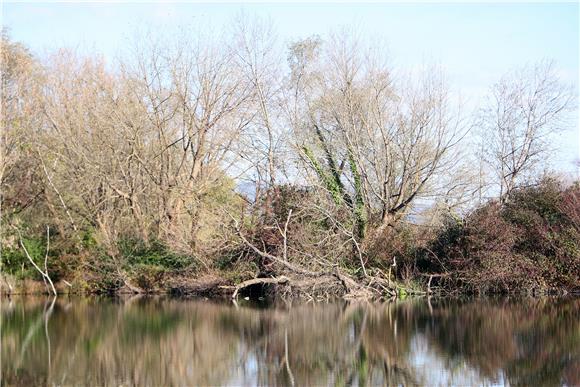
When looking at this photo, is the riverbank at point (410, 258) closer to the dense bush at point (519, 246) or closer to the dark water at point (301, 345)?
the dense bush at point (519, 246)

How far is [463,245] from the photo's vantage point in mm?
A: 24172

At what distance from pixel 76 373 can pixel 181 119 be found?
19037 mm

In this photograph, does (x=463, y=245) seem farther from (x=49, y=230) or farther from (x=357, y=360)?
(x=49, y=230)

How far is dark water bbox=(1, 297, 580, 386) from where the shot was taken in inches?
454

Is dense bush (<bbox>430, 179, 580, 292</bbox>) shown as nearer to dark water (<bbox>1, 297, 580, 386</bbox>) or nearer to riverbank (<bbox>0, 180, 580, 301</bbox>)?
riverbank (<bbox>0, 180, 580, 301</bbox>)

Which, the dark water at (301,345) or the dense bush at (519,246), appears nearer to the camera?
the dark water at (301,345)

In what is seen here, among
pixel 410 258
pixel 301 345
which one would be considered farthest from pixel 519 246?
pixel 301 345

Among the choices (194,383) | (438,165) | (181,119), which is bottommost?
(194,383)

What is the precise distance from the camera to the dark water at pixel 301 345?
37.8 ft

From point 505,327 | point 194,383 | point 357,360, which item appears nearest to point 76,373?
point 194,383

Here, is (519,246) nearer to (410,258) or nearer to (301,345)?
(410,258)

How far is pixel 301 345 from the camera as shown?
573 inches

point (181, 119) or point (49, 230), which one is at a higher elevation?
point (181, 119)

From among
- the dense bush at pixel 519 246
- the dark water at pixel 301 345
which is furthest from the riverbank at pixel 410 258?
the dark water at pixel 301 345
